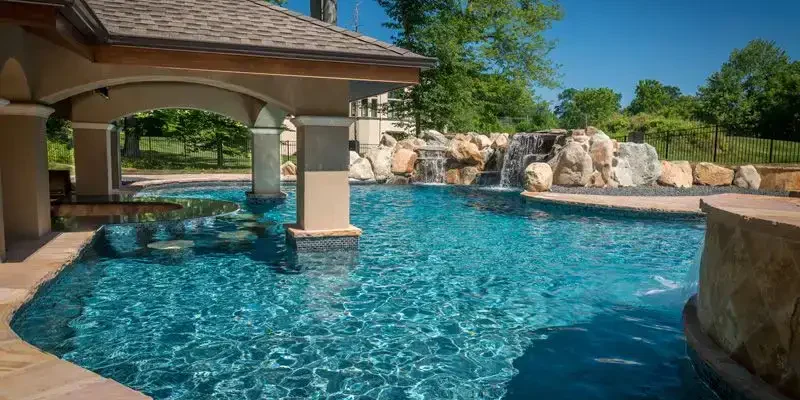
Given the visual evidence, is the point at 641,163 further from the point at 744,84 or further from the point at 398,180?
the point at 744,84

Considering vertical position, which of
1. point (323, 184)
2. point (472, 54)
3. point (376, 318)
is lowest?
point (376, 318)

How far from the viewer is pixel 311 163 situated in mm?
8852

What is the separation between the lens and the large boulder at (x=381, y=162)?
951 inches

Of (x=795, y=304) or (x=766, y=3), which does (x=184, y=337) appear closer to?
(x=795, y=304)

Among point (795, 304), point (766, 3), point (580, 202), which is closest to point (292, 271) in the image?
point (795, 304)

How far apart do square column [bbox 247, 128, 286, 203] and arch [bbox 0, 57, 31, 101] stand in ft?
25.3

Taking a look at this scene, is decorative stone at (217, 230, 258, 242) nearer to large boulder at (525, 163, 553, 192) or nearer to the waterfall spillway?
large boulder at (525, 163, 553, 192)

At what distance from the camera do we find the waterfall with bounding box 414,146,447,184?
24703 millimetres

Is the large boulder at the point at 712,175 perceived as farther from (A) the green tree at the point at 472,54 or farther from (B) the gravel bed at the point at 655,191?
(A) the green tree at the point at 472,54

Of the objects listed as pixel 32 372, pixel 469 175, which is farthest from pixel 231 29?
pixel 469 175

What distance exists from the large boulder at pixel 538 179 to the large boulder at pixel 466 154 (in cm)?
652

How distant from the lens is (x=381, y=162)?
964 inches

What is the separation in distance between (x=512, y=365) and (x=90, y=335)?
3885 mm

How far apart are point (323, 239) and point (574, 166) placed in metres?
13.2
